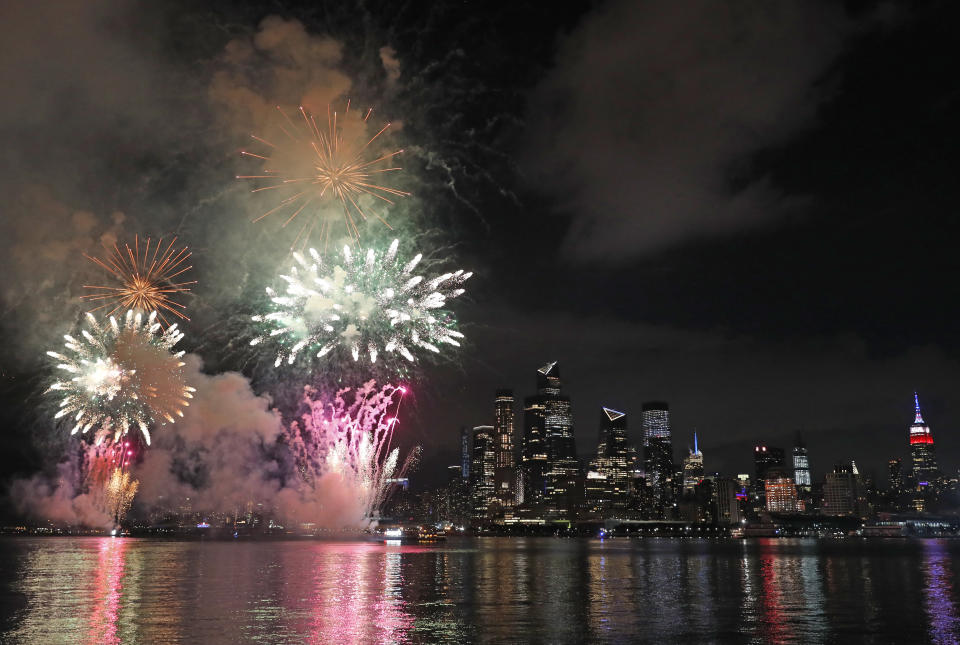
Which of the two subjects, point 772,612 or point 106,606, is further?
point 772,612

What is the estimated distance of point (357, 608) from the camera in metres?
35.5

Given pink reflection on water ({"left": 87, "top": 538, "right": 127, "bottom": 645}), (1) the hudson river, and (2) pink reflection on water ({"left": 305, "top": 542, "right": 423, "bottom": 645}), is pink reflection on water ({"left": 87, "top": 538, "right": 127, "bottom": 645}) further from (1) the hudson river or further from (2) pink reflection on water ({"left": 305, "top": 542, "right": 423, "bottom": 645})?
→ (2) pink reflection on water ({"left": 305, "top": 542, "right": 423, "bottom": 645})

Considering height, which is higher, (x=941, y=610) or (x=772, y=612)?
(x=772, y=612)

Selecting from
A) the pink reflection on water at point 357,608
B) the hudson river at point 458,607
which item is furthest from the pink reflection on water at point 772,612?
the pink reflection on water at point 357,608

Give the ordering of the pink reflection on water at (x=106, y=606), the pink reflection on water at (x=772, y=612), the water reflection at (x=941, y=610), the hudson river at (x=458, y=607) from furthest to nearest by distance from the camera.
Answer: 1. the water reflection at (x=941, y=610)
2. the pink reflection on water at (x=772, y=612)
3. the hudson river at (x=458, y=607)
4. the pink reflection on water at (x=106, y=606)

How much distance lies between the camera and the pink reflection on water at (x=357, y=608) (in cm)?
2709

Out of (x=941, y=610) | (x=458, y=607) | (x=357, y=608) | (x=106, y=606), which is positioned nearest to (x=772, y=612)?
(x=941, y=610)

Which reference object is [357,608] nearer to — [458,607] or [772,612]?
[458,607]

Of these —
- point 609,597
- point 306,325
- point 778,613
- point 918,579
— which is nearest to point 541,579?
point 609,597

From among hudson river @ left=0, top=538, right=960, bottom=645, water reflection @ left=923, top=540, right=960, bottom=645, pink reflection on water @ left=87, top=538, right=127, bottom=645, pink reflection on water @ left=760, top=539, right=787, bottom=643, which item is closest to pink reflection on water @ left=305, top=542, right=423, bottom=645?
hudson river @ left=0, top=538, right=960, bottom=645

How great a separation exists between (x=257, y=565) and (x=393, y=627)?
48309 millimetres

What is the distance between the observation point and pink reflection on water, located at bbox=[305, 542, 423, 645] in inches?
1067

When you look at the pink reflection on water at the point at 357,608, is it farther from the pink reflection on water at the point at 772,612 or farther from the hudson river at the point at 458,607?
the pink reflection on water at the point at 772,612

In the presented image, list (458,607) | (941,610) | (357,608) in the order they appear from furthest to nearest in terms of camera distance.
Answer: 1. (941,610)
2. (458,607)
3. (357,608)
